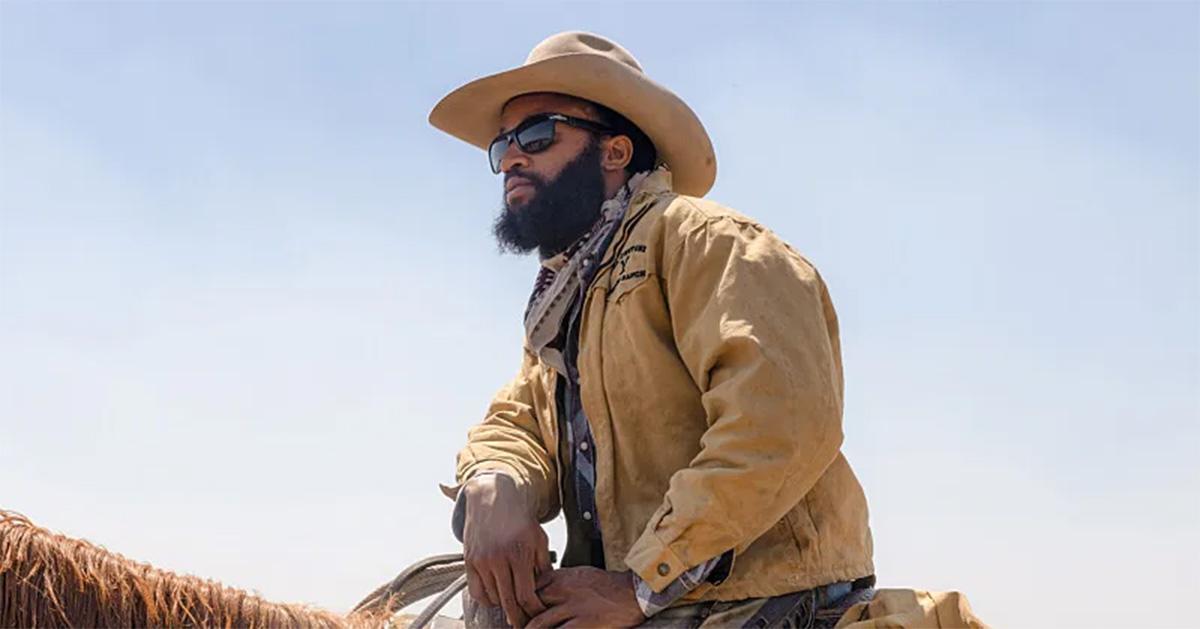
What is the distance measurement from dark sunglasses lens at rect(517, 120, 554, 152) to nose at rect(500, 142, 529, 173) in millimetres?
25

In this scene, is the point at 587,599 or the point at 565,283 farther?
the point at 565,283

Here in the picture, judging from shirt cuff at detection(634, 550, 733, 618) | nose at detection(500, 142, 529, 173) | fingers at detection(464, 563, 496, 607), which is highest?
nose at detection(500, 142, 529, 173)

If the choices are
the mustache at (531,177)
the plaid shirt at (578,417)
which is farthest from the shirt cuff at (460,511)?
the mustache at (531,177)

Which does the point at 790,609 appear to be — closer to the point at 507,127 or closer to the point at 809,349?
the point at 809,349

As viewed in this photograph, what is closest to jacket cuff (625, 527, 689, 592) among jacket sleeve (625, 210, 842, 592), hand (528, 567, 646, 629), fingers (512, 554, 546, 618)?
jacket sleeve (625, 210, 842, 592)

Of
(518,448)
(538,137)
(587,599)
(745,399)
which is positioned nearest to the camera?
(745,399)

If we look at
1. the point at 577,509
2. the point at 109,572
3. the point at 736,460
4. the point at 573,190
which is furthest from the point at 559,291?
the point at 109,572

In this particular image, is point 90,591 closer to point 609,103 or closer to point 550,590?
point 550,590

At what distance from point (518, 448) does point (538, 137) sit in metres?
1.11

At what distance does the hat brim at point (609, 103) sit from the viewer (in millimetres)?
5070

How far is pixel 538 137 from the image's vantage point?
506cm

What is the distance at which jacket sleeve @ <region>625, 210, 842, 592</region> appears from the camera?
156 inches

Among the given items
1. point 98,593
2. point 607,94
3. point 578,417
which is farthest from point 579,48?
point 98,593

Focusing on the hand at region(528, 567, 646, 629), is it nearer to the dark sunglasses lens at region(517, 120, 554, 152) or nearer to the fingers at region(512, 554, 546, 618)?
the fingers at region(512, 554, 546, 618)
